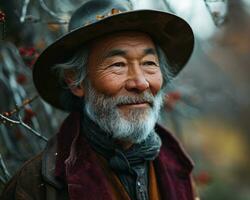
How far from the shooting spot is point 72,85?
3.60m

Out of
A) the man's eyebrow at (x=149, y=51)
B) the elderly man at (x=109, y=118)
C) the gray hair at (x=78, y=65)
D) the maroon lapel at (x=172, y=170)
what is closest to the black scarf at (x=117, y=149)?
the elderly man at (x=109, y=118)

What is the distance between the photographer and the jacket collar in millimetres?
3137

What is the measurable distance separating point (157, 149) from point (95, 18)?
Result: 3.20 ft

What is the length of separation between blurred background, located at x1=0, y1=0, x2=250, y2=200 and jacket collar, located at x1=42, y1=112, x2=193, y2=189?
1.01ft

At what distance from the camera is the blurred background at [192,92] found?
441cm

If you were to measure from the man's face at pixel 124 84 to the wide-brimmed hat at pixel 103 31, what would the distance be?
104 mm

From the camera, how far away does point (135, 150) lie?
338 centimetres

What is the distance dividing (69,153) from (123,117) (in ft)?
1.38

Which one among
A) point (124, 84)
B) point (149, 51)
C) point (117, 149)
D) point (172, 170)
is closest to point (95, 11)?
point (149, 51)

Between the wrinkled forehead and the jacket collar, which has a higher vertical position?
the wrinkled forehead

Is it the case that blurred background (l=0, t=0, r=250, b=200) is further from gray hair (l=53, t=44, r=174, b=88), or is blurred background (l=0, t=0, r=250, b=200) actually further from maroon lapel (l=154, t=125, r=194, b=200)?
maroon lapel (l=154, t=125, r=194, b=200)

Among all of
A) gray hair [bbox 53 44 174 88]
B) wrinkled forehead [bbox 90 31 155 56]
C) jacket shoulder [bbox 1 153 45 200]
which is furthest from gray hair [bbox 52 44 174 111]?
jacket shoulder [bbox 1 153 45 200]

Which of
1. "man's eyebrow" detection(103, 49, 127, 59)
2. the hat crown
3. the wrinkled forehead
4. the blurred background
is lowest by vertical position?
the blurred background

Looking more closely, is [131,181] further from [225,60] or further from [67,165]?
[225,60]
